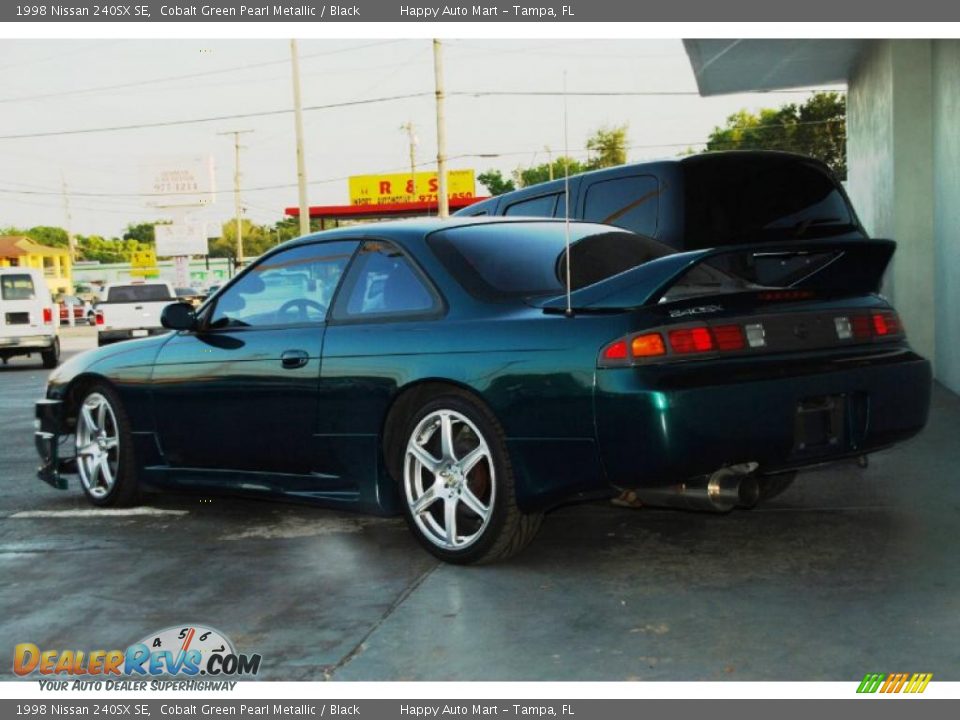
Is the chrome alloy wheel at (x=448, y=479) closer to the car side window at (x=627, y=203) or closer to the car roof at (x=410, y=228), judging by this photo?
the car roof at (x=410, y=228)

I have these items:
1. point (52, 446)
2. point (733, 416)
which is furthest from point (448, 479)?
point (52, 446)

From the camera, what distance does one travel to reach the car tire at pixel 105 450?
273 inches

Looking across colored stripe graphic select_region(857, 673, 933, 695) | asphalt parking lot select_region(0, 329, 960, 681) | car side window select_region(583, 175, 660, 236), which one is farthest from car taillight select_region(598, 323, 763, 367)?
car side window select_region(583, 175, 660, 236)

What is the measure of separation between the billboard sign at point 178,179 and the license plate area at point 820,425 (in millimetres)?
55552

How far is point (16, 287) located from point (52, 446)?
17.3 m

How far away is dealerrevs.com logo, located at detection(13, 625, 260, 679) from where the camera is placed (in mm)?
4133

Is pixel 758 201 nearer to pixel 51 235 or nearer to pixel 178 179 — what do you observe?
pixel 178 179

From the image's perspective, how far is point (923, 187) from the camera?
12.3 meters

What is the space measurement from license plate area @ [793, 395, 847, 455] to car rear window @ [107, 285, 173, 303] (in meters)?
23.6

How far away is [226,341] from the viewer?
6359 millimetres

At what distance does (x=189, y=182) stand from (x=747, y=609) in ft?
195

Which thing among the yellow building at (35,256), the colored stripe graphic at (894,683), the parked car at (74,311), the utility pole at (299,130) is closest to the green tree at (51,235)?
the yellow building at (35,256)

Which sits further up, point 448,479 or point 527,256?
point 527,256
